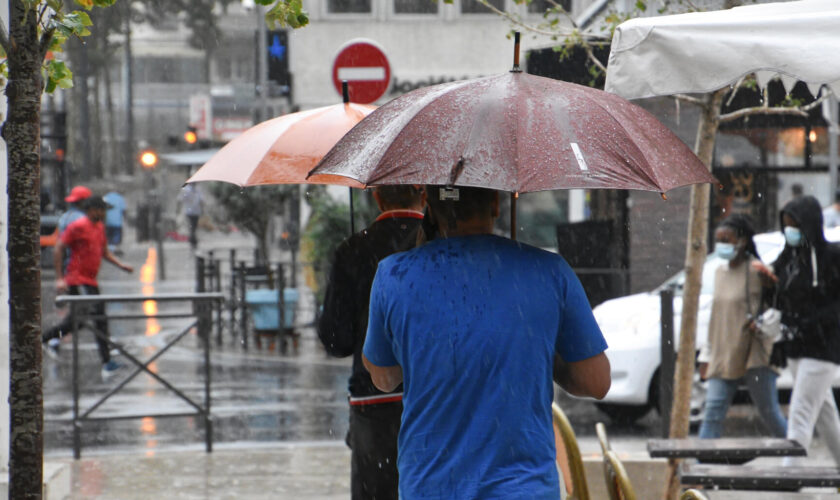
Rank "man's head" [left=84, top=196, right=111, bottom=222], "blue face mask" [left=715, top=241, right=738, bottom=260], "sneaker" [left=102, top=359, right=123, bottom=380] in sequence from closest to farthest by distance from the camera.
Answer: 1. "blue face mask" [left=715, top=241, right=738, bottom=260]
2. "sneaker" [left=102, top=359, right=123, bottom=380]
3. "man's head" [left=84, top=196, right=111, bottom=222]

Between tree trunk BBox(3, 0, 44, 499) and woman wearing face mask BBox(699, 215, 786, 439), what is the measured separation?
5077mm

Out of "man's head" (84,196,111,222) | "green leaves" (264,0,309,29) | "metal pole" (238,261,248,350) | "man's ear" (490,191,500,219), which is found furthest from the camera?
"metal pole" (238,261,248,350)

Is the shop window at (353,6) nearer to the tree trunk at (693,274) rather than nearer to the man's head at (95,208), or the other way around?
the man's head at (95,208)

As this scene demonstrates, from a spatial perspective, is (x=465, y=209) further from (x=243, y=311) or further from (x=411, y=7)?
(x=411, y=7)

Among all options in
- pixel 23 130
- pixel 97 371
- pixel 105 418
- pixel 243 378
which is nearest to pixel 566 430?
pixel 23 130

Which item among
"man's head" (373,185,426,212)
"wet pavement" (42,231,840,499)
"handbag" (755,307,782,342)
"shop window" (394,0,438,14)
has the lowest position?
"wet pavement" (42,231,840,499)

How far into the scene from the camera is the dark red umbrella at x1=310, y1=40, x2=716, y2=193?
3082mm

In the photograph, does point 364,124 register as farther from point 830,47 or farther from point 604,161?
point 830,47

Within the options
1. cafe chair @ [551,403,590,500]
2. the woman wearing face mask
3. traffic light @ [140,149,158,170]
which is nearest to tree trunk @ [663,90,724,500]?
the woman wearing face mask

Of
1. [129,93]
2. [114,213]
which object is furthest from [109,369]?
[129,93]

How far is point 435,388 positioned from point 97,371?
1025cm

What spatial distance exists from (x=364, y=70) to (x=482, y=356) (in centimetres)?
666

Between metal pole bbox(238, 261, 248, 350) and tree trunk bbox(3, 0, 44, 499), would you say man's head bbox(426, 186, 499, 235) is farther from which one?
metal pole bbox(238, 261, 248, 350)

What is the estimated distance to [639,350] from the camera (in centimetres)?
939
